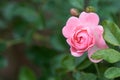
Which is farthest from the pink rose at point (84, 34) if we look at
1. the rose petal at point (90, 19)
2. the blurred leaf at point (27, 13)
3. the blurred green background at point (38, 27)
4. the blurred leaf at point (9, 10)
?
the blurred leaf at point (9, 10)

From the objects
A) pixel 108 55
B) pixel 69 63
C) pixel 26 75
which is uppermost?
pixel 108 55

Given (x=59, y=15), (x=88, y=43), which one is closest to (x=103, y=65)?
(x=88, y=43)

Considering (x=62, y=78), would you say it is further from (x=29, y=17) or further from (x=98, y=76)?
(x=29, y=17)

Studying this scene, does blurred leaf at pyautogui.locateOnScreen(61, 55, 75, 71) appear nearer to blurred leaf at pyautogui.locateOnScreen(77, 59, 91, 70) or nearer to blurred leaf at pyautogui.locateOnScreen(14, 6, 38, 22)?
blurred leaf at pyautogui.locateOnScreen(77, 59, 91, 70)

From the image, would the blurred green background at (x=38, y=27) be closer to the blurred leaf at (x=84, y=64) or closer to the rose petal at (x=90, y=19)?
the blurred leaf at (x=84, y=64)

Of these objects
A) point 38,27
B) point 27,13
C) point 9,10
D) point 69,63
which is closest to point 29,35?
point 38,27

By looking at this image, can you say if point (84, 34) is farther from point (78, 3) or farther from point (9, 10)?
point (9, 10)
